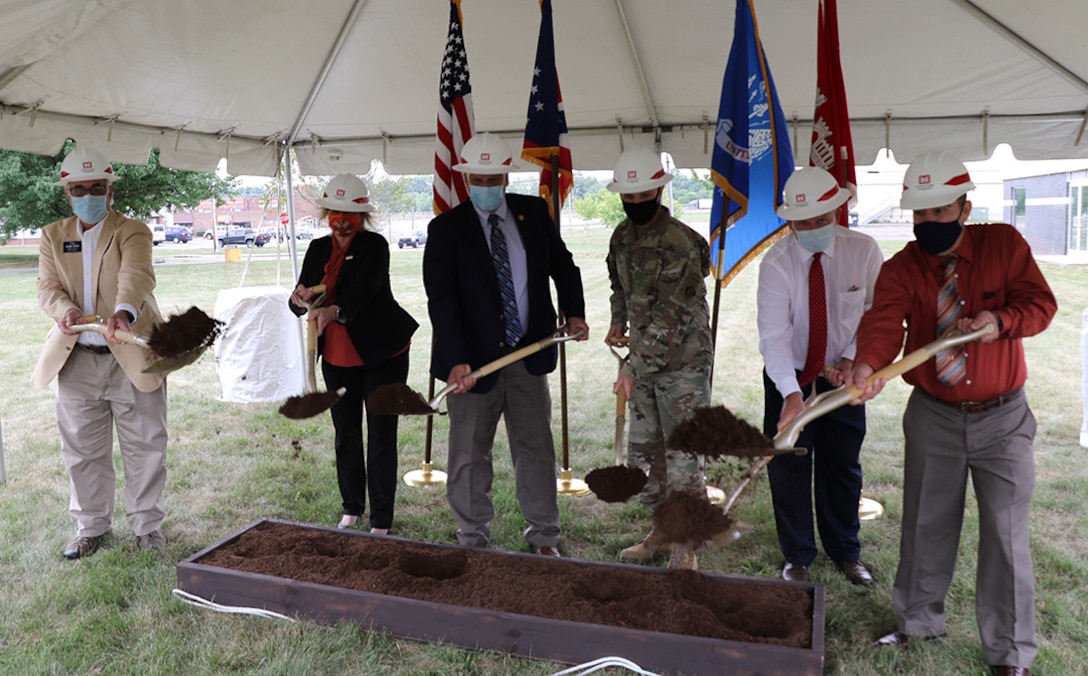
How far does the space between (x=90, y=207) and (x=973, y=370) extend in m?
4.06

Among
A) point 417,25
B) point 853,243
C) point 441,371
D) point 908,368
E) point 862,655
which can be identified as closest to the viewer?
point 908,368

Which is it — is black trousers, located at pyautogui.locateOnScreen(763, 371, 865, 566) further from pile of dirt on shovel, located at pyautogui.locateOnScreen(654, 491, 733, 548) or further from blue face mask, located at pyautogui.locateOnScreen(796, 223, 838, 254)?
pile of dirt on shovel, located at pyautogui.locateOnScreen(654, 491, 733, 548)

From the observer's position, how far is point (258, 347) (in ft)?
25.0

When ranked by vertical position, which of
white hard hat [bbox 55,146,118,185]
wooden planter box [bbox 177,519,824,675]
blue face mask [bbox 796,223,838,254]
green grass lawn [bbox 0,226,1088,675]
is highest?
white hard hat [bbox 55,146,118,185]

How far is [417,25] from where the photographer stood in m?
5.40

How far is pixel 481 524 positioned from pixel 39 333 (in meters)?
12.6

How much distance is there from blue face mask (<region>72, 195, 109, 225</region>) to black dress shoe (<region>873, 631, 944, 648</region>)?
4.12 meters

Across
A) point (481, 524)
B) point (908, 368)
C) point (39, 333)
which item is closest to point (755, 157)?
point (908, 368)

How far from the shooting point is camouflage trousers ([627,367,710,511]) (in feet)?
13.7

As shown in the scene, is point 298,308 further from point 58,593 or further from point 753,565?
point 753,565

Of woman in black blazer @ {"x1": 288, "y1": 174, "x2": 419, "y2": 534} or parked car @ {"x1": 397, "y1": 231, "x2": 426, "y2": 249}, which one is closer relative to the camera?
woman in black blazer @ {"x1": 288, "y1": 174, "x2": 419, "y2": 534}

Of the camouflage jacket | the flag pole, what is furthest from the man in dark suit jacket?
the flag pole

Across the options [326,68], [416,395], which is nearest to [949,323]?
[416,395]

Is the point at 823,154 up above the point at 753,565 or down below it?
above
